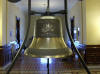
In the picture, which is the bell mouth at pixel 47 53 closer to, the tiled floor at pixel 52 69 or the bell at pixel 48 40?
the bell at pixel 48 40

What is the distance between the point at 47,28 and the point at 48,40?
4.2 inches

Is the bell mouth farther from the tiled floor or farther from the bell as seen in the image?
the tiled floor

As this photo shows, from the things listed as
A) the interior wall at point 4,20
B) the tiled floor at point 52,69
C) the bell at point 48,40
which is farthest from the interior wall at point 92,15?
the bell at point 48,40

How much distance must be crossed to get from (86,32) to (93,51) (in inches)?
27.1

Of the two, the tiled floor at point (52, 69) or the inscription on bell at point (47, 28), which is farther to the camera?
the tiled floor at point (52, 69)

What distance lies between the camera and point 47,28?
1090mm

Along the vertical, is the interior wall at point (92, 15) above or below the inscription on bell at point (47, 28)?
above

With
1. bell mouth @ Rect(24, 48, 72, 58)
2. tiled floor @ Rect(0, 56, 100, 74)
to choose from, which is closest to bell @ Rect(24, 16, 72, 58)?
bell mouth @ Rect(24, 48, 72, 58)

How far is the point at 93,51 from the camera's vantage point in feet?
13.9

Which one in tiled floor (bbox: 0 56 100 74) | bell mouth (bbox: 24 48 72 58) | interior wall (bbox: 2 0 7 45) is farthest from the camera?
interior wall (bbox: 2 0 7 45)

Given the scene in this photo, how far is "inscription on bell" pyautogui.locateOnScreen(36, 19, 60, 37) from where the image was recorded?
109 centimetres

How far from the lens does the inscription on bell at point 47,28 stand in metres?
1.09

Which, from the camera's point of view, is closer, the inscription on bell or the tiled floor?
the inscription on bell

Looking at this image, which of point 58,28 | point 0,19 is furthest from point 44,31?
point 0,19
